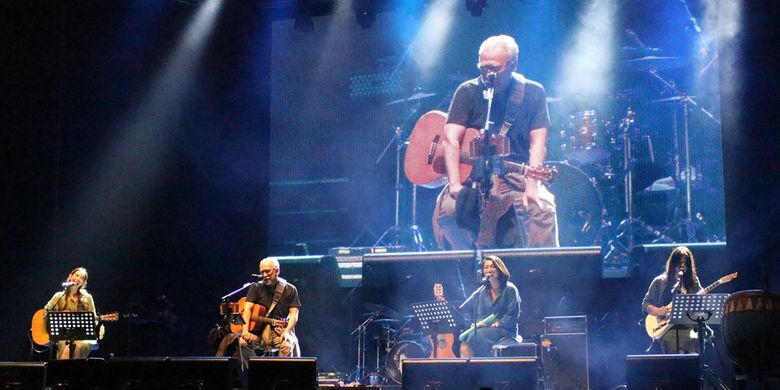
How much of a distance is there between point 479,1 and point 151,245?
19.6ft

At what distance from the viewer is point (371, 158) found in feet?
45.5

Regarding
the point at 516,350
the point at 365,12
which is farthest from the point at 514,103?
the point at 516,350

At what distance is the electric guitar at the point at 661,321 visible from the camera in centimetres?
986

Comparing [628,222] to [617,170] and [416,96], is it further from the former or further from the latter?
[416,96]

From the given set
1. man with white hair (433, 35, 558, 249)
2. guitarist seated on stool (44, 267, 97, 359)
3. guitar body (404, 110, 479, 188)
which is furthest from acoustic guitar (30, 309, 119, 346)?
man with white hair (433, 35, 558, 249)

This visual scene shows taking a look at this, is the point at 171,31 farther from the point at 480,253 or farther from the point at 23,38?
the point at 480,253

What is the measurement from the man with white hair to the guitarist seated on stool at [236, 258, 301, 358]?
323 centimetres

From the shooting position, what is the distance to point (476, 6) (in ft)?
43.0

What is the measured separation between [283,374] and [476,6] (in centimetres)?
716

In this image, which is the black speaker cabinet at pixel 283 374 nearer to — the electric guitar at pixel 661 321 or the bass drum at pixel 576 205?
the electric guitar at pixel 661 321

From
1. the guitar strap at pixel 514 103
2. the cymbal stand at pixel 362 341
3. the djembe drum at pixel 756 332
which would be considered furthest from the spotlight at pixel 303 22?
the djembe drum at pixel 756 332

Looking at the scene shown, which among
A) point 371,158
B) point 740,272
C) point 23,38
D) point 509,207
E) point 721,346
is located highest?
point 23,38

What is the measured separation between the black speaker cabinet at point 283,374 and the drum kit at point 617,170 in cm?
577

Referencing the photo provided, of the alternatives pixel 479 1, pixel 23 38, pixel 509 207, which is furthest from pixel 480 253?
pixel 23 38
